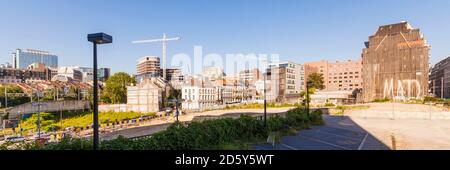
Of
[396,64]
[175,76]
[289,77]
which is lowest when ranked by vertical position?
[289,77]

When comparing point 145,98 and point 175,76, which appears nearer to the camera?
point 145,98

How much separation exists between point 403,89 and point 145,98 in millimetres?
62693

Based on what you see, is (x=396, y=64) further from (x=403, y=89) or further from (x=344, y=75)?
(x=344, y=75)

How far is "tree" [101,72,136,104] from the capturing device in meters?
72.1

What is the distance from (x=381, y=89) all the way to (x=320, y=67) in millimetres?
57705

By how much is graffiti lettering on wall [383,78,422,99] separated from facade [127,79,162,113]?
186 feet

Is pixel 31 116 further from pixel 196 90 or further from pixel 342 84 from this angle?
pixel 342 84

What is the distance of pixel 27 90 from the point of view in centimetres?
6719

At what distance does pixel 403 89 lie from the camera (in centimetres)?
5647

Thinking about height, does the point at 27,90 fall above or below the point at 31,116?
above

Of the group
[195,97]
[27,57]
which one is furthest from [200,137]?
[27,57]

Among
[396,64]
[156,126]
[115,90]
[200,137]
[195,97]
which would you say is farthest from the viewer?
[195,97]
